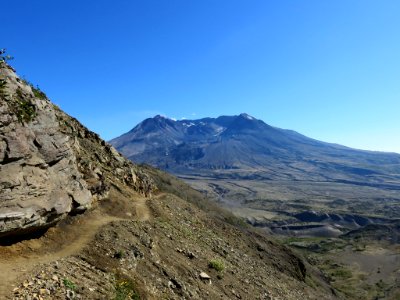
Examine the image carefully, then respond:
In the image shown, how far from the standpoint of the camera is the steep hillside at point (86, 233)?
1933cm

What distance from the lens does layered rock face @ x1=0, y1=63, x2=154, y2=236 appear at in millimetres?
20234

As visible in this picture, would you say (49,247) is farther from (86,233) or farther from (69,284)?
(69,284)

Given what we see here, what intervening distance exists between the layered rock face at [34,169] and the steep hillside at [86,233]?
0.21ft

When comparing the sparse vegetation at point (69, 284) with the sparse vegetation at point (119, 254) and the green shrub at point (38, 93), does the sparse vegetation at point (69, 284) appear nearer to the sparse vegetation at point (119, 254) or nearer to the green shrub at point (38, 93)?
the sparse vegetation at point (119, 254)

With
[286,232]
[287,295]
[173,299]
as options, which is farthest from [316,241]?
[173,299]

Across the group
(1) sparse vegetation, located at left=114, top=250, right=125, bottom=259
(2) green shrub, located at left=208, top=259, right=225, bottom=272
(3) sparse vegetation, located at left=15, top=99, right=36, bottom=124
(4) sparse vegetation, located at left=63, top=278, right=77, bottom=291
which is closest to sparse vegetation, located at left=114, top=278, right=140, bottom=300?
(1) sparse vegetation, located at left=114, top=250, right=125, bottom=259

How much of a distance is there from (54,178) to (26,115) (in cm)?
403

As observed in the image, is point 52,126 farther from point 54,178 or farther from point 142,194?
point 142,194

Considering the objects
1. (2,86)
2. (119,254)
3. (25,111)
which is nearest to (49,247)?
(119,254)

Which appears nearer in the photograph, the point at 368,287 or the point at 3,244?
the point at 3,244

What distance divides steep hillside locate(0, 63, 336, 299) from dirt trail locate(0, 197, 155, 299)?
5 centimetres

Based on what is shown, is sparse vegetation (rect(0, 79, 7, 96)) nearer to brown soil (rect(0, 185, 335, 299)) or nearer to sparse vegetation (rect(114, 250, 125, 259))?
brown soil (rect(0, 185, 335, 299))

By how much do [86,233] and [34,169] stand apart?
490cm

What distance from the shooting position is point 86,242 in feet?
75.8
